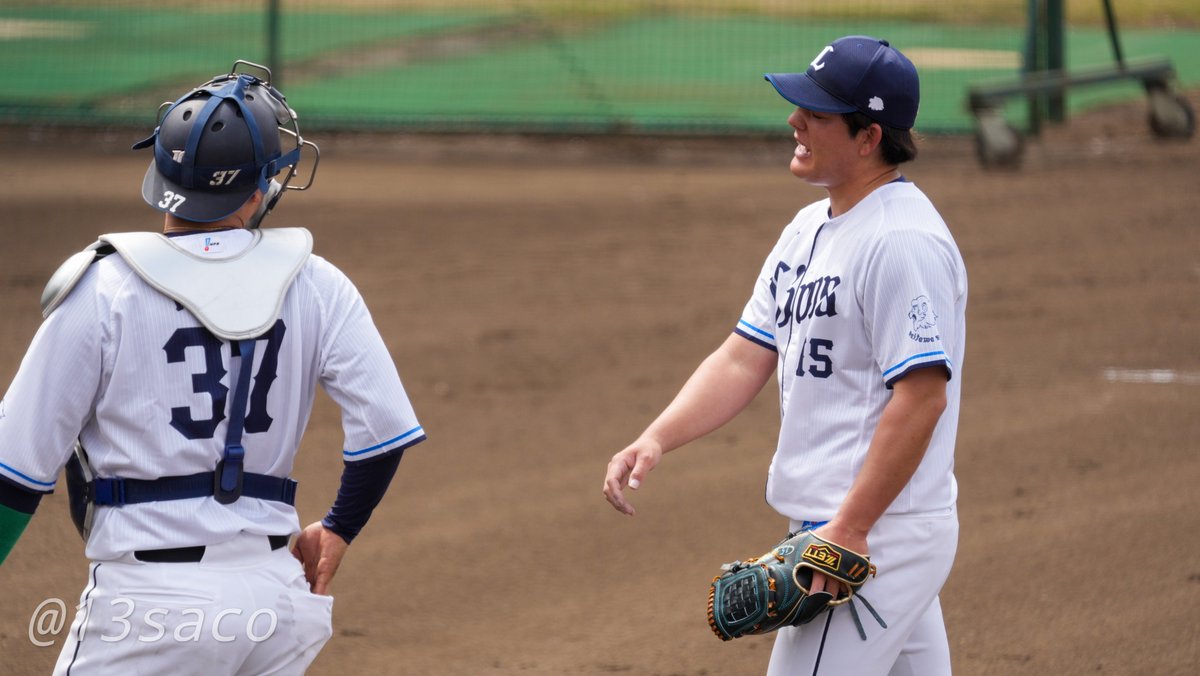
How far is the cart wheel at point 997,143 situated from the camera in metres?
11.9

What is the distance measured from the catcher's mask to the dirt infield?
2268mm

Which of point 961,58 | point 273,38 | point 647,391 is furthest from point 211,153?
point 961,58

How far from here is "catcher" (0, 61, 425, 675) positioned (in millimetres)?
2684

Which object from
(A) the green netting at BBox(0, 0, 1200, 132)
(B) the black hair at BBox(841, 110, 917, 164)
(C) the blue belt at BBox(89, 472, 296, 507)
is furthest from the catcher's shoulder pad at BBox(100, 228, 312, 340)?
(A) the green netting at BBox(0, 0, 1200, 132)

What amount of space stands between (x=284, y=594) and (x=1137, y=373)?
232 inches

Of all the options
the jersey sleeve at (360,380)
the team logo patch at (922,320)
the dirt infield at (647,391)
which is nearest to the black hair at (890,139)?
the team logo patch at (922,320)

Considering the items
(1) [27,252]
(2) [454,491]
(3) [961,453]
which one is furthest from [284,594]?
(1) [27,252]

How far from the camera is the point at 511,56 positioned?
50.6 feet

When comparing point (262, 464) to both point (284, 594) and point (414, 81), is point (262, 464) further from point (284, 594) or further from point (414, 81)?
point (414, 81)

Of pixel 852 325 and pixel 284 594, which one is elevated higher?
pixel 852 325

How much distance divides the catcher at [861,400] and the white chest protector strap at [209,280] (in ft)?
3.02

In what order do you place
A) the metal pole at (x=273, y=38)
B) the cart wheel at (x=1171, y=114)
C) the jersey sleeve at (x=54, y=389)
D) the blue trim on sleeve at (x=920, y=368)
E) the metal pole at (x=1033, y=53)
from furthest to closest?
the metal pole at (x=273, y=38) < the metal pole at (x=1033, y=53) < the cart wheel at (x=1171, y=114) < the blue trim on sleeve at (x=920, y=368) < the jersey sleeve at (x=54, y=389)

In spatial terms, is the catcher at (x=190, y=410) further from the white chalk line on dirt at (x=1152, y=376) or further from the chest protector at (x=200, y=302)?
the white chalk line on dirt at (x=1152, y=376)

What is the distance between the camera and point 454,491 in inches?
246
